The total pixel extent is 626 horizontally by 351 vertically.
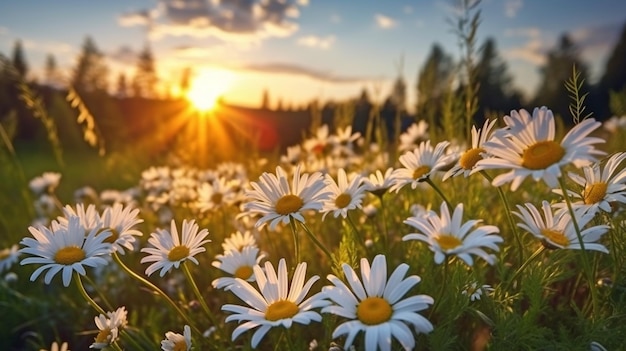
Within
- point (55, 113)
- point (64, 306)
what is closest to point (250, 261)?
point (64, 306)

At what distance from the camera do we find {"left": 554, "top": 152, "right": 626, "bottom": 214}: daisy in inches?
55.6

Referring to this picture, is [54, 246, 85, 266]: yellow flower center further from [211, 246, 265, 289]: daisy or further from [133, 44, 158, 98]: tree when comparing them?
[133, 44, 158, 98]: tree

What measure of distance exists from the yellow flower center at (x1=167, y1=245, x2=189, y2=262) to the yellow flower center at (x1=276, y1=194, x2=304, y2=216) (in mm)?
301

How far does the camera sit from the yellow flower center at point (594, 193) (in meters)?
1.47

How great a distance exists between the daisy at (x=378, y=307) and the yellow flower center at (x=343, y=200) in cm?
45

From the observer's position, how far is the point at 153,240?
64.1 inches

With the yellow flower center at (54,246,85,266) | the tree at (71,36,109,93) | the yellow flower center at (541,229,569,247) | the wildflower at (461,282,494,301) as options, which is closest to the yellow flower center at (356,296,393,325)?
the wildflower at (461,282,494,301)

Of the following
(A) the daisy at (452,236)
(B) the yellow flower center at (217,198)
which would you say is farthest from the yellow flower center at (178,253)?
(B) the yellow flower center at (217,198)

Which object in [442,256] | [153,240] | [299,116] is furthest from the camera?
[299,116]

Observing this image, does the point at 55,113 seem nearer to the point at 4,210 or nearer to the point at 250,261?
the point at 4,210

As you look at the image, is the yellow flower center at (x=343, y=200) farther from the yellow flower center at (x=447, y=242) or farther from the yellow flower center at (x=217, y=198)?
the yellow flower center at (x=217, y=198)

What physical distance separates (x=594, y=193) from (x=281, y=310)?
91 centimetres

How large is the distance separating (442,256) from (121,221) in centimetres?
106

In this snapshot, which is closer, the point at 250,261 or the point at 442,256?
the point at 442,256
